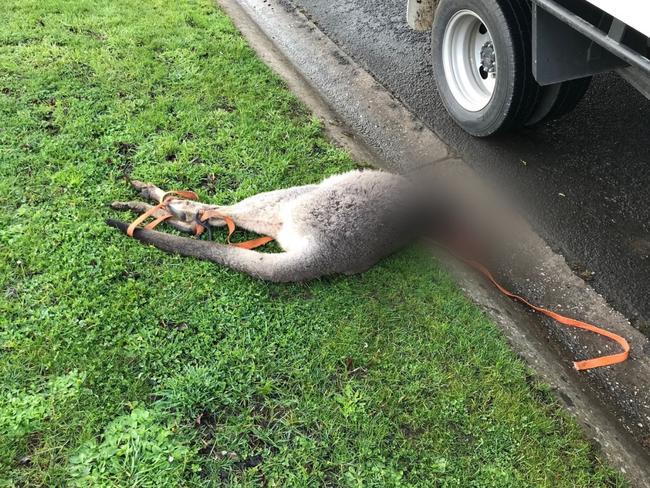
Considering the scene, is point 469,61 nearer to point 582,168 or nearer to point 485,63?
point 485,63

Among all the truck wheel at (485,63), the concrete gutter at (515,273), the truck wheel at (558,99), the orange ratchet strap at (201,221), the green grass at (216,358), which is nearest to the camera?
the green grass at (216,358)

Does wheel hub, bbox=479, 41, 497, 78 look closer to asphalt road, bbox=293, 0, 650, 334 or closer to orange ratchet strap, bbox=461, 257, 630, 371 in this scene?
asphalt road, bbox=293, 0, 650, 334

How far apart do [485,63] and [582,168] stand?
1340mm

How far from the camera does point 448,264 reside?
12.5 feet

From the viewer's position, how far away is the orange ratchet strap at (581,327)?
130 inches

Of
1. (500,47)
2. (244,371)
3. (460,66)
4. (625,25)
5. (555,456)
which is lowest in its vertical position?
(555,456)

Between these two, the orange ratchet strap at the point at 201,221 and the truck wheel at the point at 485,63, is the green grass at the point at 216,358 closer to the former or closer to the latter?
the orange ratchet strap at the point at 201,221

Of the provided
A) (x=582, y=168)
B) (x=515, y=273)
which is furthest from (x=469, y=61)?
(x=515, y=273)

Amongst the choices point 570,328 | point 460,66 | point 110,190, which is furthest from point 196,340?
point 460,66

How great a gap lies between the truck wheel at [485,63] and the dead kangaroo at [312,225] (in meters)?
1.29

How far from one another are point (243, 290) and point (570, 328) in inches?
91.3

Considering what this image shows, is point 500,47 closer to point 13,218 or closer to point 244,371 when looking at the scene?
point 244,371

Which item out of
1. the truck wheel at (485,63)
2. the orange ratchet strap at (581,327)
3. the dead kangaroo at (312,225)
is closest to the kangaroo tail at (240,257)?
the dead kangaroo at (312,225)

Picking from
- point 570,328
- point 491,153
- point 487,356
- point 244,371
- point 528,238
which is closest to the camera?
point 244,371
